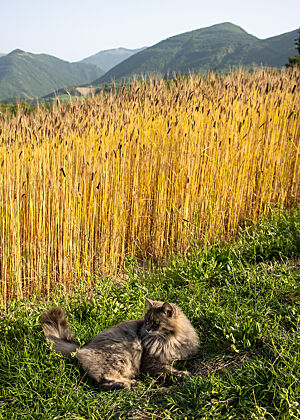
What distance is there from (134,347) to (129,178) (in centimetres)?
156

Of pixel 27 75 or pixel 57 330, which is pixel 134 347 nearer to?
pixel 57 330

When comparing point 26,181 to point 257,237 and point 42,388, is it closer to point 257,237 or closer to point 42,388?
point 42,388

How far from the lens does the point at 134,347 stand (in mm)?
1767

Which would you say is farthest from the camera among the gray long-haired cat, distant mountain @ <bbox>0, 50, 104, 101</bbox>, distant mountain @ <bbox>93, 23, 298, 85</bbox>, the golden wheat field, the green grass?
distant mountain @ <bbox>0, 50, 104, 101</bbox>

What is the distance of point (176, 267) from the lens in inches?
105

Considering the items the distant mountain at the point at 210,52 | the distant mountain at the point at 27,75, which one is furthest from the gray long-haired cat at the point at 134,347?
the distant mountain at the point at 27,75

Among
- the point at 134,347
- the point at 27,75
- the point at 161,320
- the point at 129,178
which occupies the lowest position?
the point at 134,347

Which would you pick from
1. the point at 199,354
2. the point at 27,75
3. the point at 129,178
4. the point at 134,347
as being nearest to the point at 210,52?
the point at 27,75

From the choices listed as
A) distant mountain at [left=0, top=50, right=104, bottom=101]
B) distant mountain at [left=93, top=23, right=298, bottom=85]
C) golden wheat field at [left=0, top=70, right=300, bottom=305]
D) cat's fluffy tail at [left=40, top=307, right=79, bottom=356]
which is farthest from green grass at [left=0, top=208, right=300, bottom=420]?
distant mountain at [left=0, top=50, right=104, bottom=101]

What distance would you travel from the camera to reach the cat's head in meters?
1.75

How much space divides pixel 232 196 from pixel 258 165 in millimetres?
691

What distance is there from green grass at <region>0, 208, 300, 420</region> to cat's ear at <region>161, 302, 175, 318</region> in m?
0.29

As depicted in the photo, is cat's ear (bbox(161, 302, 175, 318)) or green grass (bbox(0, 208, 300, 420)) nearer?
green grass (bbox(0, 208, 300, 420))

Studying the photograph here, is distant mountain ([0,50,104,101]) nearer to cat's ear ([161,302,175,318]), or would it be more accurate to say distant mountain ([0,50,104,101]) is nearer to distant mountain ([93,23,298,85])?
distant mountain ([93,23,298,85])
